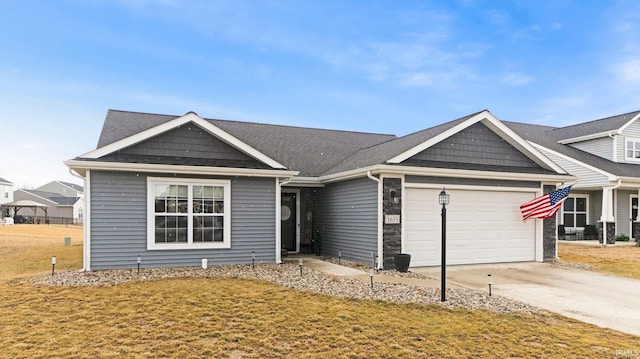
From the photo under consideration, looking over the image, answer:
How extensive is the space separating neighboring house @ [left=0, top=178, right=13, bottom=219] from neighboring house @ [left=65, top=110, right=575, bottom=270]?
48.5m

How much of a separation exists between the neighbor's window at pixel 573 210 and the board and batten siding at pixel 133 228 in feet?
58.8

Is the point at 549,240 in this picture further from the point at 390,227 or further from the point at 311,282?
the point at 311,282

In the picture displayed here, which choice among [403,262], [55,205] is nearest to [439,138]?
[403,262]

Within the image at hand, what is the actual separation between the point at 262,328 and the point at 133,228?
604 centimetres

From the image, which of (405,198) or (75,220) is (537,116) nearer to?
(405,198)

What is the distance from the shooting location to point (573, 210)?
2209 centimetres

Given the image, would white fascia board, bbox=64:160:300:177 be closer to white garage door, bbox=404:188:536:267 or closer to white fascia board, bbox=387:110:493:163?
white fascia board, bbox=387:110:493:163

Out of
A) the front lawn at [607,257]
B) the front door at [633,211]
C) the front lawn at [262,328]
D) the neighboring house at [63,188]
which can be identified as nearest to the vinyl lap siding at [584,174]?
the front lawn at [607,257]

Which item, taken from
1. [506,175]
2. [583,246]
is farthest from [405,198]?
[583,246]

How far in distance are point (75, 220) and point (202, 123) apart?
4697 cm

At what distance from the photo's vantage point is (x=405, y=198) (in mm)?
11781

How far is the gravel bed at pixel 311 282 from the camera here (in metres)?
7.67

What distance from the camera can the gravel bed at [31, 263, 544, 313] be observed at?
7.67 metres

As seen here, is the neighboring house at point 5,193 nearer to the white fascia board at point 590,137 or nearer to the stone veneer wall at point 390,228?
the stone veneer wall at point 390,228
